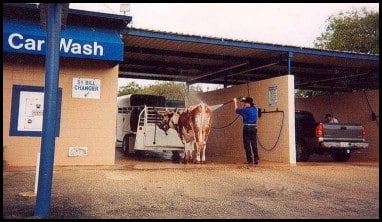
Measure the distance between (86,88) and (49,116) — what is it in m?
6.39

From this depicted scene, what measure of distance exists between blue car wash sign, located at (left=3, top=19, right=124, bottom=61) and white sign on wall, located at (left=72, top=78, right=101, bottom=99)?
44.0 inches

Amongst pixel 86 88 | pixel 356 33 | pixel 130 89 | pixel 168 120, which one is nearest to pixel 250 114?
pixel 168 120

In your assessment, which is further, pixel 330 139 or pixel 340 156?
pixel 340 156

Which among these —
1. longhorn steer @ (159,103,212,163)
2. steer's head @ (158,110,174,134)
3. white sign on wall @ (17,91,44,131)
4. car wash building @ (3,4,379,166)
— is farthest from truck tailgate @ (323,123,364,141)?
white sign on wall @ (17,91,44,131)

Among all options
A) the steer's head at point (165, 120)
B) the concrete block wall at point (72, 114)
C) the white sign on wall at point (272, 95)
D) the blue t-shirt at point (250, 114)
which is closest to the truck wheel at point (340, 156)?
the white sign on wall at point (272, 95)

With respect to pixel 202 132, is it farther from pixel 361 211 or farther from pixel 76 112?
pixel 361 211

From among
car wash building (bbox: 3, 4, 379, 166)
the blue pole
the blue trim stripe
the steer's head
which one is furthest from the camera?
the steer's head

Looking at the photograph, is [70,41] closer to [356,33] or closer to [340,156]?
[340,156]

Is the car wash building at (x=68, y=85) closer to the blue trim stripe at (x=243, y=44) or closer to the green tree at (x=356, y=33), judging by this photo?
the blue trim stripe at (x=243, y=44)

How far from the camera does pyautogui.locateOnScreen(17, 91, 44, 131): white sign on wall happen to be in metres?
10.9

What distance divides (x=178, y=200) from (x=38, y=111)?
6.08 m

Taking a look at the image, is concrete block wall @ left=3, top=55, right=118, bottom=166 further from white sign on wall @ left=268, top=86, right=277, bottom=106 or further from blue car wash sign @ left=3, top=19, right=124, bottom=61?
white sign on wall @ left=268, top=86, right=277, bottom=106

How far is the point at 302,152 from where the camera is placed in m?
15.1

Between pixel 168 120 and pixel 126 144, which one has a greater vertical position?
pixel 168 120
